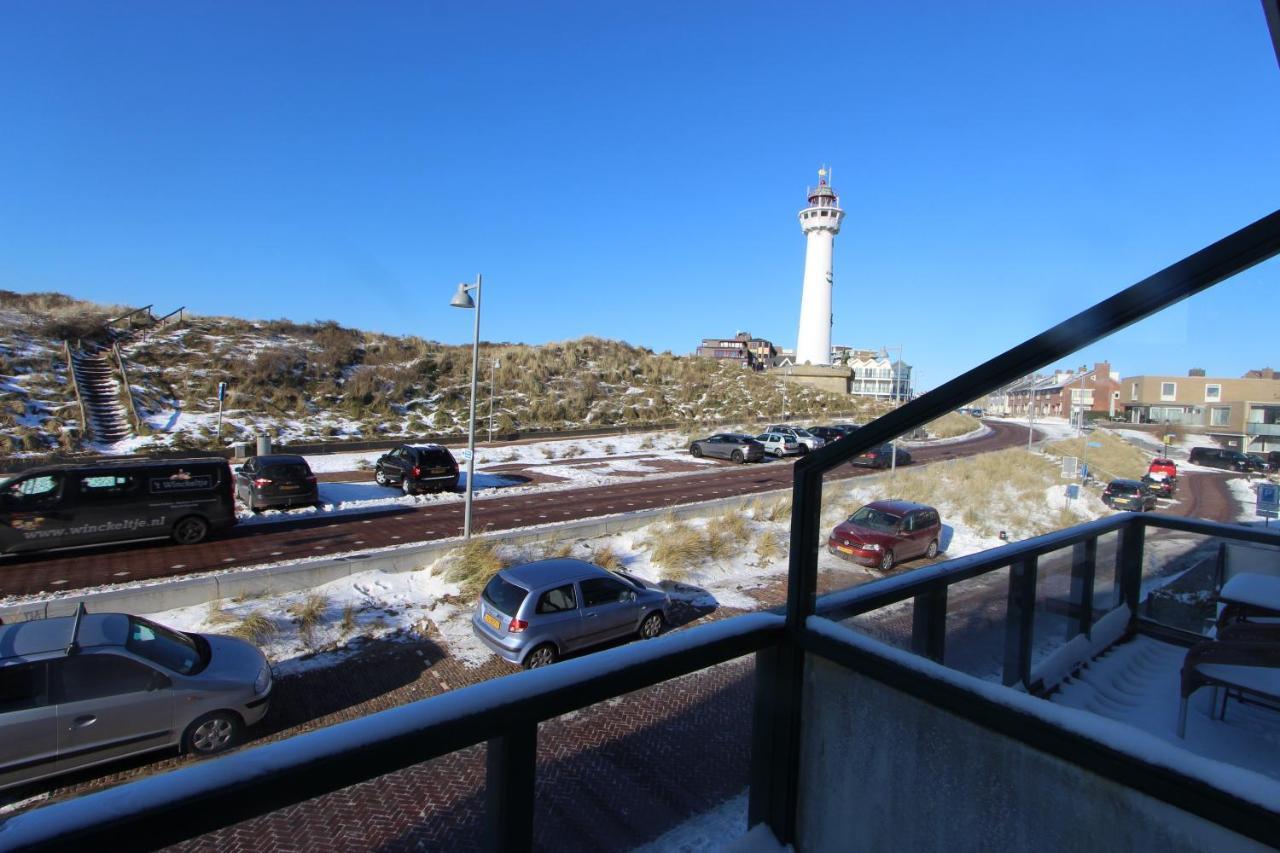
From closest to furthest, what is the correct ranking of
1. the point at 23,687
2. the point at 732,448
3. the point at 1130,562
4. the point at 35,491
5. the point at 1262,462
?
1. the point at 1262,462
2. the point at 1130,562
3. the point at 23,687
4. the point at 35,491
5. the point at 732,448

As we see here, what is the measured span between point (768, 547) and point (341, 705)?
10.3 meters

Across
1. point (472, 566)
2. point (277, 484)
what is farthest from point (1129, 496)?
point (277, 484)

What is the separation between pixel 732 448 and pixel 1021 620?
3025cm

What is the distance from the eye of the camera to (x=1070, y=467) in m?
3.24

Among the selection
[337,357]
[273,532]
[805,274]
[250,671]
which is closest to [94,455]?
[273,532]

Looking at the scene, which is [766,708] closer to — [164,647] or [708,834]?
[708,834]

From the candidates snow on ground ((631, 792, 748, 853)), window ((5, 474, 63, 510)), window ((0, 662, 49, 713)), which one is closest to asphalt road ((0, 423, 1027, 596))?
window ((5, 474, 63, 510))

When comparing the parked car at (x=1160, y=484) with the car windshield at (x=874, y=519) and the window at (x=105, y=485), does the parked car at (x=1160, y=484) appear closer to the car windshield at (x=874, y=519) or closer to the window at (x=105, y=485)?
the car windshield at (x=874, y=519)

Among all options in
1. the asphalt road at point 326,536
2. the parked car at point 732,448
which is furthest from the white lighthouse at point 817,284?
the asphalt road at point 326,536

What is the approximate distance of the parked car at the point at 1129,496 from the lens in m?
3.04

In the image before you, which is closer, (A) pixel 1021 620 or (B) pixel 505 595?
(A) pixel 1021 620

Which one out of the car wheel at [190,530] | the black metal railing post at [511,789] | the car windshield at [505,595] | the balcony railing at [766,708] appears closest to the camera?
the balcony railing at [766,708]

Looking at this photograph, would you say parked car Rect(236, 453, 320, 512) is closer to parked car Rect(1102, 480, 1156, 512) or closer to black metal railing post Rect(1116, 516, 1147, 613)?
black metal railing post Rect(1116, 516, 1147, 613)

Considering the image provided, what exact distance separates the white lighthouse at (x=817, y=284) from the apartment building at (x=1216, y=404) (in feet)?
231
